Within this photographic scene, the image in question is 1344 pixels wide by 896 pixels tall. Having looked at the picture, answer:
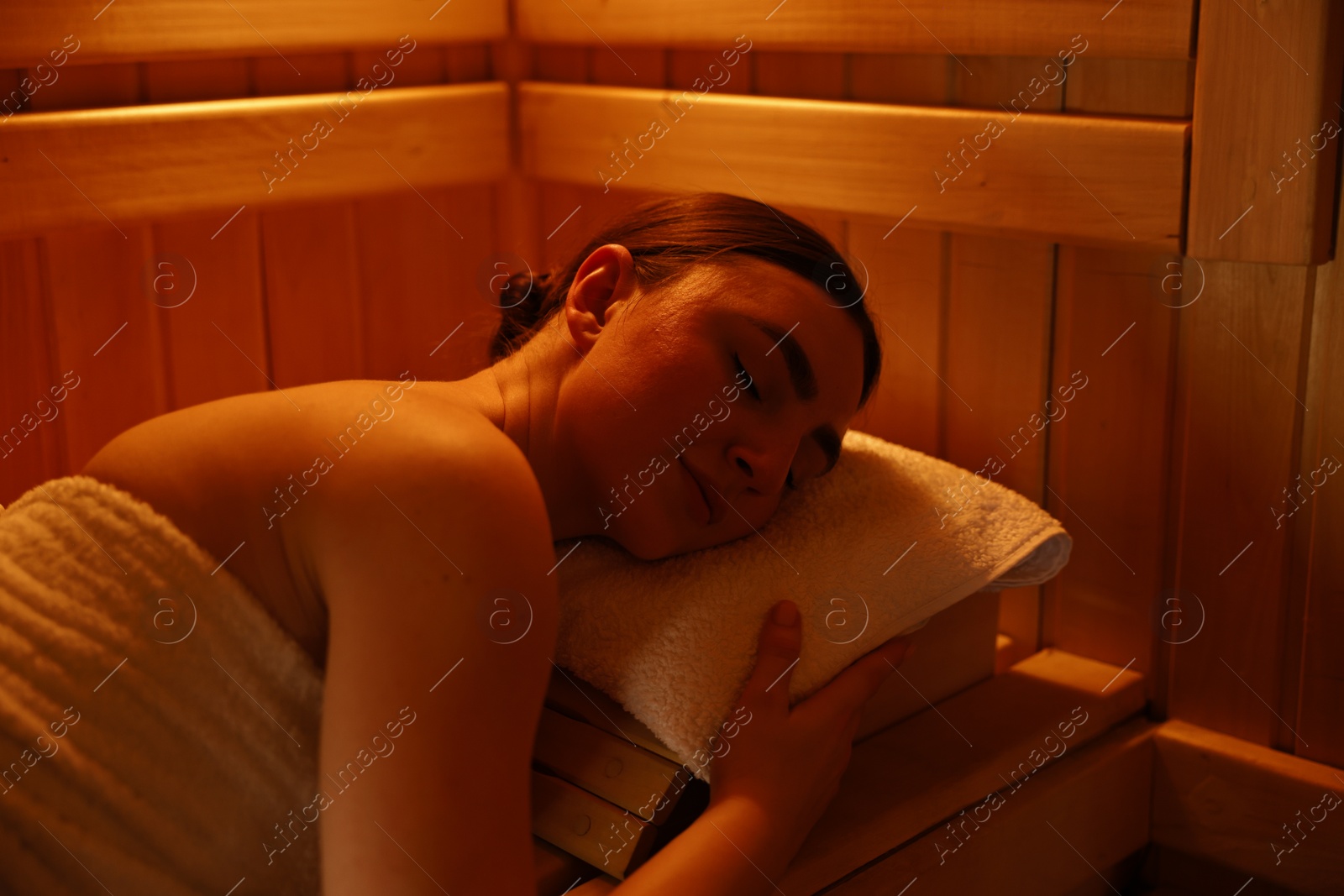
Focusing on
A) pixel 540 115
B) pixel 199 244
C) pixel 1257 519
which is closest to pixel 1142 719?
pixel 1257 519

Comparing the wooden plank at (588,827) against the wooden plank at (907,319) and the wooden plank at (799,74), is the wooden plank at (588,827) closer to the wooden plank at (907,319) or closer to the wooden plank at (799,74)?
the wooden plank at (907,319)

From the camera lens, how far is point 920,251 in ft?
4.82

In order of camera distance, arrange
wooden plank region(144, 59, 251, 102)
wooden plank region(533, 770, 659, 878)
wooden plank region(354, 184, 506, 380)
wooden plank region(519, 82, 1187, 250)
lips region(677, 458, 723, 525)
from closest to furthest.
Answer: wooden plank region(533, 770, 659, 878) → lips region(677, 458, 723, 525) → wooden plank region(519, 82, 1187, 250) → wooden plank region(144, 59, 251, 102) → wooden plank region(354, 184, 506, 380)

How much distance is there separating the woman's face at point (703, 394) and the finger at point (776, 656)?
11 cm

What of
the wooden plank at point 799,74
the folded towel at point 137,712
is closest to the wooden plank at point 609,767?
the folded towel at point 137,712

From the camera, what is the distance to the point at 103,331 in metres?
1.49

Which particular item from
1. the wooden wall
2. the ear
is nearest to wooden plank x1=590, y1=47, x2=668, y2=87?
the wooden wall

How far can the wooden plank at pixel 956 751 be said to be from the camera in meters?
1.12

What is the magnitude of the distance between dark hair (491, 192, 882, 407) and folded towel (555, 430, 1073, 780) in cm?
12

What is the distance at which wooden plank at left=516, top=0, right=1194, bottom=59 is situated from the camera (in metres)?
1.23

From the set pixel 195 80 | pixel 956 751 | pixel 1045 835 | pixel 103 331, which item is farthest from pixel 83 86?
pixel 1045 835

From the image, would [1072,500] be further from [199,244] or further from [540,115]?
[199,244]

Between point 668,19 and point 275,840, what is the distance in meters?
1.09

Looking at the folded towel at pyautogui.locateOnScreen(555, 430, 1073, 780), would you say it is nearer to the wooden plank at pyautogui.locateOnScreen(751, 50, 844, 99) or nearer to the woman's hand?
the woman's hand
